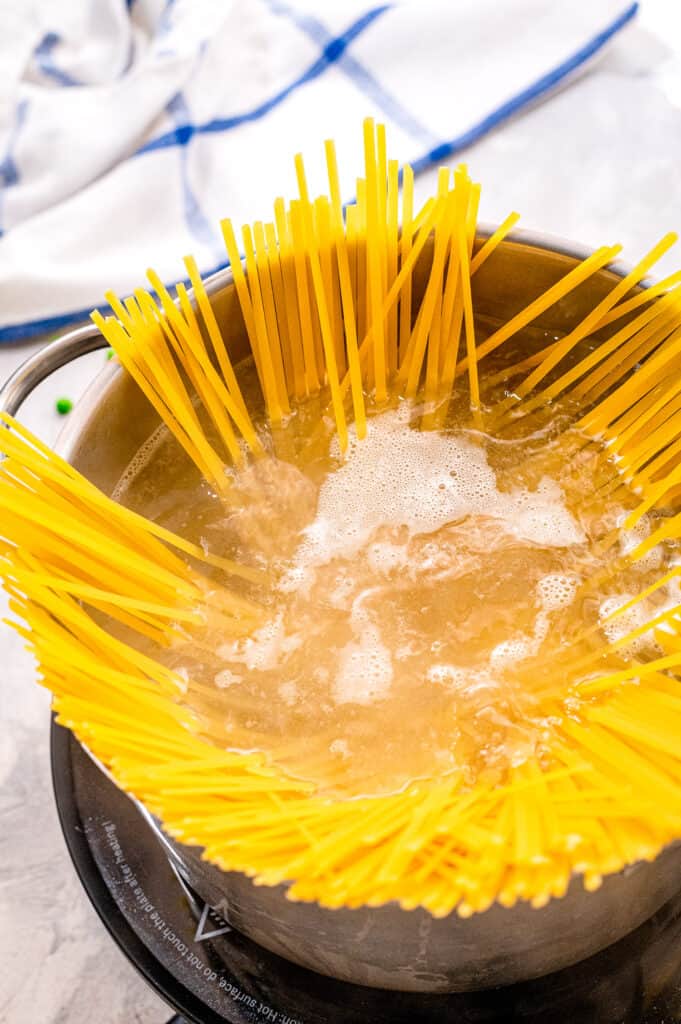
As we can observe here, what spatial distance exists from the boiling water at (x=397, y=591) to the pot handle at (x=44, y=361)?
0.27 feet

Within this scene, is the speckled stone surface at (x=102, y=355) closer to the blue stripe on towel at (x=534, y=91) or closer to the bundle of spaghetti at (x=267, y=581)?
the blue stripe on towel at (x=534, y=91)

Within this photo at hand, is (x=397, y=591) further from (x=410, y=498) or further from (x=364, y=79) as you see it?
(x=364, y=79)

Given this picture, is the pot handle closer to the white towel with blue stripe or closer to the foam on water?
the foam on water

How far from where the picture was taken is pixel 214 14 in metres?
1.05

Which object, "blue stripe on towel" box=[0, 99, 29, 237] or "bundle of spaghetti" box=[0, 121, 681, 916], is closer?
"bundle of spaghetti" box=[0, 121, 681, 916]

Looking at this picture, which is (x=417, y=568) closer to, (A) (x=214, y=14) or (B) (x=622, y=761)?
(B) (x=622, y=761)

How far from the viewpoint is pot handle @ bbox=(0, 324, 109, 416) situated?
2.00ft

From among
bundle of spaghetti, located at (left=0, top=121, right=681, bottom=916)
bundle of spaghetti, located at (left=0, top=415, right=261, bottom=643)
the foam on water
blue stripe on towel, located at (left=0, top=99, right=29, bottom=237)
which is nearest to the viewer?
bundle of spaghetti, located at (left=0, top=121, right=681, bottom=916)

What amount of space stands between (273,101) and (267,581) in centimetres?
60

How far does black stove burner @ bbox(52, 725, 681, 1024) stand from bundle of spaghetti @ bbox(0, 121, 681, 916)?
0.41ft

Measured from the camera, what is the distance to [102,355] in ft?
3.26

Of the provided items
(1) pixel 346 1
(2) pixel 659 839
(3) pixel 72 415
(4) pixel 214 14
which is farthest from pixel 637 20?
(2) pixel 659 839

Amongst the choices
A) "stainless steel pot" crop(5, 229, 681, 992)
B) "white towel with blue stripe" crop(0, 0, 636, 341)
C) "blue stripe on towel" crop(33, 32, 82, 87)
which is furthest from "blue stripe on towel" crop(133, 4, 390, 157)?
"stainless steel pot" crop(5, 229, 681, 992)

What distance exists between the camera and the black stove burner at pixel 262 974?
572 mm
